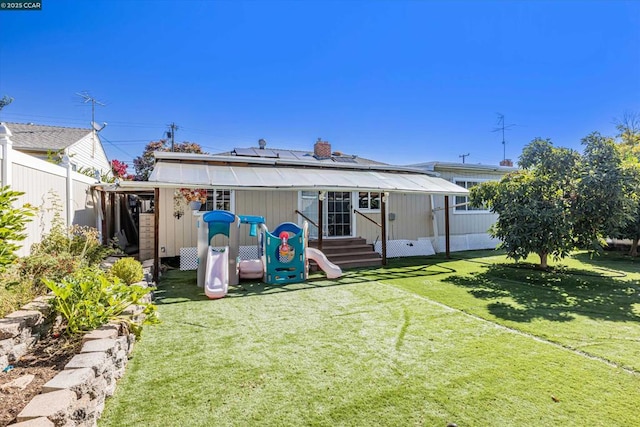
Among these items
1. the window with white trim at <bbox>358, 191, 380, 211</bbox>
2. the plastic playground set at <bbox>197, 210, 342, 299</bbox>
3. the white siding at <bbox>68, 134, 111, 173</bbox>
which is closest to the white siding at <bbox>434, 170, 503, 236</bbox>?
the window with white trim at <bbox>358, 191, 380, 211</bbox>

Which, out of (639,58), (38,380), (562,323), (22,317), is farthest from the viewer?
(639,58)

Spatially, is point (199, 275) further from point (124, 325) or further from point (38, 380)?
point (38, 380)

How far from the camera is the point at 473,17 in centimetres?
1048

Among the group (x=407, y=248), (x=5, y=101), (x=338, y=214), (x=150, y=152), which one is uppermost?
(x=5, y=101)

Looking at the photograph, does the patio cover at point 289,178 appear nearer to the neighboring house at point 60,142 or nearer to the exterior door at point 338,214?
the exterior door at point 338,214

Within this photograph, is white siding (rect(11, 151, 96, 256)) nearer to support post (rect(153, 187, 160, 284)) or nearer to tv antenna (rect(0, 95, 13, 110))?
support post (rect(153, 187, 160, 284))

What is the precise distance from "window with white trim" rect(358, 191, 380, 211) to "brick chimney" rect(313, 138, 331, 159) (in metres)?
4.04

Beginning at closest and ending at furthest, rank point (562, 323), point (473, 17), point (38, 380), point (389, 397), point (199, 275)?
point (38, 380) → point (389, 397) → point (562, 323) → point (199, 275) → point (473, 17)

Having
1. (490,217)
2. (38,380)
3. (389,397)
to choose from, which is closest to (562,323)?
(389,397)

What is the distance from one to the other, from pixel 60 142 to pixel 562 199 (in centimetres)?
1943

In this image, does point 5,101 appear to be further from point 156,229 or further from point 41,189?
point 156,229

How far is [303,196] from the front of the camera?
37.4ft

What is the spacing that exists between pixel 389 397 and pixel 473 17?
12147 mm

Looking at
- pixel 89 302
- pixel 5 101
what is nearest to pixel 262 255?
pixel 89 302
